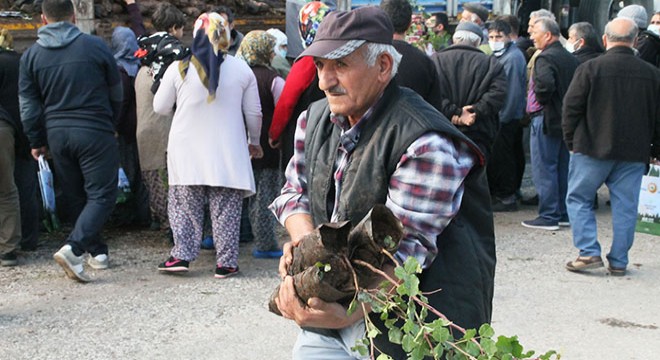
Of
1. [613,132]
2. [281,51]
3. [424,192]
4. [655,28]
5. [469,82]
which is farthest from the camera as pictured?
[655,28]

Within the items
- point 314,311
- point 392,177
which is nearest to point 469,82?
point 392,177

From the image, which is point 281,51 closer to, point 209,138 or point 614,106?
point 209,138

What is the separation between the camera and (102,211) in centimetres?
689

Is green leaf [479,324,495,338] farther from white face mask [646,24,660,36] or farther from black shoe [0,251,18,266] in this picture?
white face mask [646,24,660,36]

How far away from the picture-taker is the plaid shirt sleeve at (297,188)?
10.7 ft

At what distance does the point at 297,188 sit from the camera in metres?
3.30

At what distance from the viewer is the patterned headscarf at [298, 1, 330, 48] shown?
7082 millimetres

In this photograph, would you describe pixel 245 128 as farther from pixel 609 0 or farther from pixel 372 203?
pixel 609 0

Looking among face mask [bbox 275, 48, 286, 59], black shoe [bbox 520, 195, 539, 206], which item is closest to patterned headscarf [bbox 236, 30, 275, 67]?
face mask [bbox 275, 48, 286, 59]

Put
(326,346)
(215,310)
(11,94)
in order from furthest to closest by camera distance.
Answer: (11,94) < (215,310) < (326,346)

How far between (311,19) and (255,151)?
1.03 m

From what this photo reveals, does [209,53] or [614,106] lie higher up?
[209,53]

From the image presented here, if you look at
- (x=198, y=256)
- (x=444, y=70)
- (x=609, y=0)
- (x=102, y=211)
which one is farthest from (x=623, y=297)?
(x=609, y=0)

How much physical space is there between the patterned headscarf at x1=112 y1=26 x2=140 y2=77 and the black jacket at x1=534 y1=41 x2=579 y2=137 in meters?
3.44
